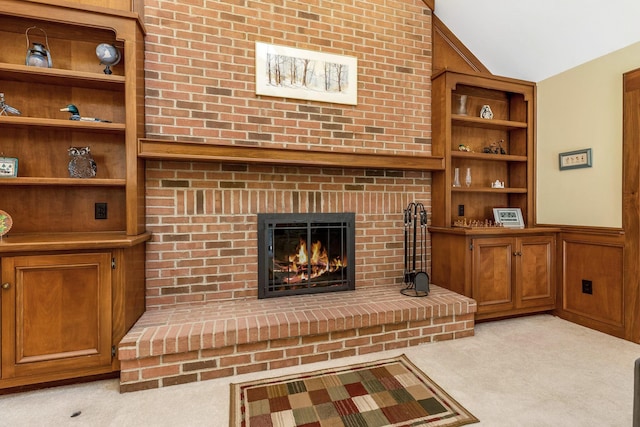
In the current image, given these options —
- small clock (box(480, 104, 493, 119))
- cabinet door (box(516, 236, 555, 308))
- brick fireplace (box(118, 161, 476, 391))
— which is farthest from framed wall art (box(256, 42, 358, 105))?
cabinet door (box(516, 236, 555, 308))

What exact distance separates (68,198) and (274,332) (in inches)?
69.1

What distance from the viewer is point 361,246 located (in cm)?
298

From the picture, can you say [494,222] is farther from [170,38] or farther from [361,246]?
[170,38]

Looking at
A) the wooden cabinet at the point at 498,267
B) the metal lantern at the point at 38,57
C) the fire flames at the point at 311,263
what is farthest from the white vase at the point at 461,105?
the metal lantern at the point at 38,57

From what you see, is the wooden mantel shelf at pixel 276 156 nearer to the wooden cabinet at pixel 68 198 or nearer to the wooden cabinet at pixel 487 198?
the wooden cabinet at pixel 68 198

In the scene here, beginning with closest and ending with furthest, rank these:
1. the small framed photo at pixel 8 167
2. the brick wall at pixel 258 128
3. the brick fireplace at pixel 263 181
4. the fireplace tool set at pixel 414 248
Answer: the small framed photo at pixel 8 167, the brick fireplace at pixel 263 181, the brick wall at pixel 258 128, the fireplace tool set at pixel 414 248

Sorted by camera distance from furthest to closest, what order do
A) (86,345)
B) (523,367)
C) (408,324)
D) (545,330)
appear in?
(545,330) → (408,324) → (523,367) → (86,345)

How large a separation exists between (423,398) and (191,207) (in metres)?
2.07

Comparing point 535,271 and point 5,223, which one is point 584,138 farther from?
point 5,223

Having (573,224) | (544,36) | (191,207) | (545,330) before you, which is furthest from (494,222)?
(191,207)

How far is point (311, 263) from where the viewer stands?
2.87m

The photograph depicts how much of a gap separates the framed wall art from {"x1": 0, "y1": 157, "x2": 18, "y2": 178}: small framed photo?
174 centimetres

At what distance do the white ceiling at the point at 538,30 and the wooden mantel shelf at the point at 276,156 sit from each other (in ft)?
4.44

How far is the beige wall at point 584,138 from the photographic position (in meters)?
2.65
